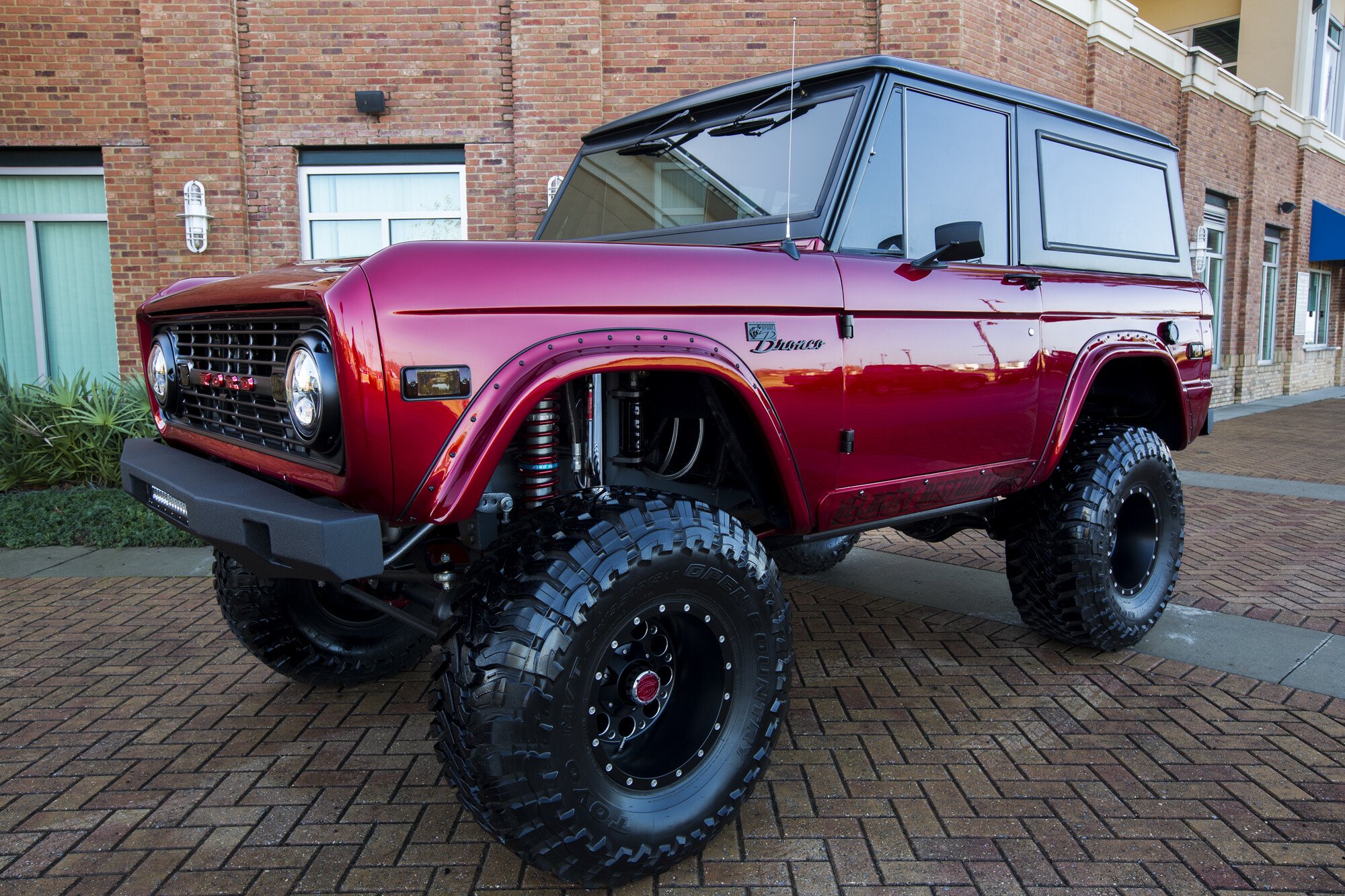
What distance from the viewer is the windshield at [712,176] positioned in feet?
8.95

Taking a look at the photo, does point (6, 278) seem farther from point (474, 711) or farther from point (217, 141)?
point (474, 711)

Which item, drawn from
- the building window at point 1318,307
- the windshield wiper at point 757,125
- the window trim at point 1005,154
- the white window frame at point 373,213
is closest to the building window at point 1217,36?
the building window at point 1318,307

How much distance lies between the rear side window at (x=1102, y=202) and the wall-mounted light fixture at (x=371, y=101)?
6738mm

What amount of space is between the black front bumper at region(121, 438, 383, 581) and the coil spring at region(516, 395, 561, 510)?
0.48m

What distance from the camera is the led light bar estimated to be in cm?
218

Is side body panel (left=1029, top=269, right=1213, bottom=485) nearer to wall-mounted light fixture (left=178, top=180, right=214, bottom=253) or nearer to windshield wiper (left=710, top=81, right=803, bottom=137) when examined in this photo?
windshield wiper (left=710, top=81, right=803, bottom=137)

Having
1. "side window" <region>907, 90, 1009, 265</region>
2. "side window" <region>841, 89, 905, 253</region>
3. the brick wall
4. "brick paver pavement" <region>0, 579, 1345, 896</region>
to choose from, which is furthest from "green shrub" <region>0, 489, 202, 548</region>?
"side window" <region>907, 90, 1009, 265</region>

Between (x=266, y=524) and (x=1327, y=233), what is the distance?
20.9m

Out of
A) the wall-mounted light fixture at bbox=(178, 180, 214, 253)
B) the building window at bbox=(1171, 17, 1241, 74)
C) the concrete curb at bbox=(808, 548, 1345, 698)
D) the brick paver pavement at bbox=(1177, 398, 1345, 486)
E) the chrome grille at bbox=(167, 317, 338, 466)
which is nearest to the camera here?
the chrome grille at bbox=(167, 317, 338, 466)

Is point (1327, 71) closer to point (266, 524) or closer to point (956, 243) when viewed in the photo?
point (956, 243)

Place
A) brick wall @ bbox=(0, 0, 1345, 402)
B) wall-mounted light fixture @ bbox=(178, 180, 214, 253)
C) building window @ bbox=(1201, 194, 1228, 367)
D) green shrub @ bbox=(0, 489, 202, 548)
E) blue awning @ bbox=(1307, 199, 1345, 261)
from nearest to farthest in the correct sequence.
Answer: green shrub @ bbox=(0, 489, 202, 548) → wall-mounted light fixture @ bbox=(178, 180, 214, 253) → brick wall @ bbox=(0, 0, 1345, 402) → building window @ bbox=(1201, 194, 1228, 367) → blue awning @ bbox=(1307, 199, 1345, 261)

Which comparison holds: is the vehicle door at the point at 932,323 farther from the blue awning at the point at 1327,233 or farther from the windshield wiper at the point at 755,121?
the blue awning at the point at 1327,233

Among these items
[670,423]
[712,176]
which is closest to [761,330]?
[670,423]

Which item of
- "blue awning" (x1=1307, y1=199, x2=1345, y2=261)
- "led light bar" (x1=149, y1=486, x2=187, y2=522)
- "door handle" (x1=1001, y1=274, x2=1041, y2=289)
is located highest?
"blue awning" (x1=1307, y1=199, x2=1345, y2=261)
